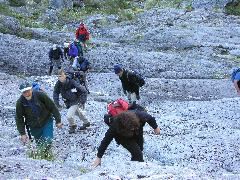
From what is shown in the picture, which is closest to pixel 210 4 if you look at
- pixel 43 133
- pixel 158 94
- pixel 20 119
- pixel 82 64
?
pixel 158 94

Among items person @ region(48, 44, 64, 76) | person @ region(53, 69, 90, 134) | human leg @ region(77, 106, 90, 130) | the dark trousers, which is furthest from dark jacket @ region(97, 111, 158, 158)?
person @ region(48, 44, 64, 76)

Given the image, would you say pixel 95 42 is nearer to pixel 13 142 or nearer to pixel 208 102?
pixel 208 102

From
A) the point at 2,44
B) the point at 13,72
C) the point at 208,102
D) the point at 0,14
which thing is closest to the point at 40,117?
the point at 208,102

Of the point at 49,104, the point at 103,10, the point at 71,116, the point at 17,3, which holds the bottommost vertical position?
the point at 103,10

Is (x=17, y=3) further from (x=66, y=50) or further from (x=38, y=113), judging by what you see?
(x=38, y=113)

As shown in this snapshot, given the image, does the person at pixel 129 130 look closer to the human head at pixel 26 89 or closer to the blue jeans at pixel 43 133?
the human head at pixel 26 89

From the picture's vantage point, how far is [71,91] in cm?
1552

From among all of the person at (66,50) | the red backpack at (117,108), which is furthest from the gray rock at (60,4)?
the red backpack at (117,108)

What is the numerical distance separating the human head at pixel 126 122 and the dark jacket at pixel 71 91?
566cm

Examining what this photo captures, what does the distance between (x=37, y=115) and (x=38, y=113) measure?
7 centimetres

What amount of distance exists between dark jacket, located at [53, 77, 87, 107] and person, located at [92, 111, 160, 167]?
16.4 feet

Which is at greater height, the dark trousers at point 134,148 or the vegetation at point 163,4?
the dark trousers at point 134,148

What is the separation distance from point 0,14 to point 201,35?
57.1ft

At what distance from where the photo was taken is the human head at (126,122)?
9.62 m
